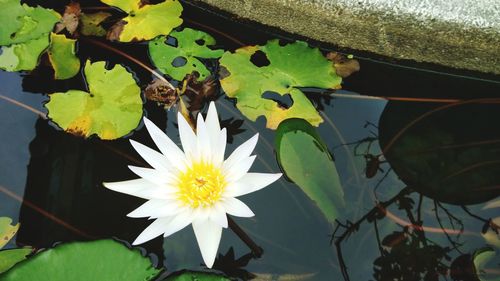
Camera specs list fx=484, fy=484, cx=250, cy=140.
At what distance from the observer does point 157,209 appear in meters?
1.18

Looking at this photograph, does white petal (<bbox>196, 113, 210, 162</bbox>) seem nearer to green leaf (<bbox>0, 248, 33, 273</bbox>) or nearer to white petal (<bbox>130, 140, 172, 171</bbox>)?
white petal (<bbox>130, 140, 172, 171</bbox>)

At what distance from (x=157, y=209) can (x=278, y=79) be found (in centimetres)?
83

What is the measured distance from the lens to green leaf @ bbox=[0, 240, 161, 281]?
1.28 meters

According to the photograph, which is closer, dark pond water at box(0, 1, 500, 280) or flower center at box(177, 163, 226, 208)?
flower center at box(177, 163, 226, 208)

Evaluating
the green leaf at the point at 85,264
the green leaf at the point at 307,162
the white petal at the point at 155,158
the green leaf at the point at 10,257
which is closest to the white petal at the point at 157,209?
the white petal at the point at 155,158

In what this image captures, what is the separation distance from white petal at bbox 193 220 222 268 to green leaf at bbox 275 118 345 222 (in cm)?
38

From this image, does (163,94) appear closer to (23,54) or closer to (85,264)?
(23,54)

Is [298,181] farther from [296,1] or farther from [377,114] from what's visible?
[296,1]

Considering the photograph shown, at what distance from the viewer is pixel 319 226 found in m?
1.71

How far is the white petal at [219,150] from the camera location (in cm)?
124

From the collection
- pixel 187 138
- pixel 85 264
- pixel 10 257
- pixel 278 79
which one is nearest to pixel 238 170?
pixel 187 138

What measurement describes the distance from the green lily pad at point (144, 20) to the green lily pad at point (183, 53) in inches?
1.5

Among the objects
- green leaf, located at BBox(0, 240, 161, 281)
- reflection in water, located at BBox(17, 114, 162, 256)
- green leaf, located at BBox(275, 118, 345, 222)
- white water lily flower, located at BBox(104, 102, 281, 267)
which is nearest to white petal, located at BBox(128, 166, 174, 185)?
white water lily flower, located at BBox(104, 102, 281, 267)

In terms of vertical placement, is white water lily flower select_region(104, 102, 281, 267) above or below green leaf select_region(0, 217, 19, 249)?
above
